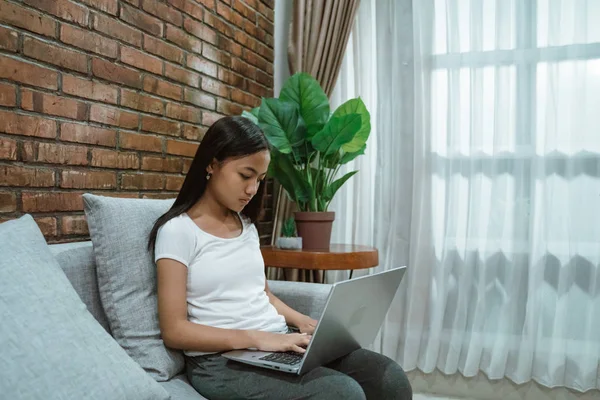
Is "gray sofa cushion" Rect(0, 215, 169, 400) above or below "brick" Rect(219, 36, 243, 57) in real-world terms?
below

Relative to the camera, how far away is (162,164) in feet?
6.73

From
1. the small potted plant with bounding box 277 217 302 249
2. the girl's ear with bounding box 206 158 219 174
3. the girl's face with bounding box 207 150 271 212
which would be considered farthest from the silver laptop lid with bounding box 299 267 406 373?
the small potted plant with bounding box 277 217 302 249

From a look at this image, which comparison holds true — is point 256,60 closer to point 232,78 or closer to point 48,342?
point 232,78

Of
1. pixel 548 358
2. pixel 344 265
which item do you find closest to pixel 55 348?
pixel 344 265

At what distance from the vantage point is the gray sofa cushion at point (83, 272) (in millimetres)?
1358

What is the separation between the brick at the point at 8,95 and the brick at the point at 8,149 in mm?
95

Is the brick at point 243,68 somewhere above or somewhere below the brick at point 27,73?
above

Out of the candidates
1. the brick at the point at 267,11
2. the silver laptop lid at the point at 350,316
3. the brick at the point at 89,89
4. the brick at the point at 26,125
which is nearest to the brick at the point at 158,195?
the brick at the point at 89,89

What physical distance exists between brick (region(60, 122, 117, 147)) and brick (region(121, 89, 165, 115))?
0.13m

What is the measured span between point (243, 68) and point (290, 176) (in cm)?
62

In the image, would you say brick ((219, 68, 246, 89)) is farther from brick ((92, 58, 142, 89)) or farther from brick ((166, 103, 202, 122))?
brick ((92, 58, 142, 89))

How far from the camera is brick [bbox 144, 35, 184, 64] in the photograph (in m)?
1.93

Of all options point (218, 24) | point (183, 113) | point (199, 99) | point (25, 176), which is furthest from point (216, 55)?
point (25, 176)

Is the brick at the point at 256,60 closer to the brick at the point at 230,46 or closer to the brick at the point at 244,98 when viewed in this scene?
the brick at the point at 230,46
